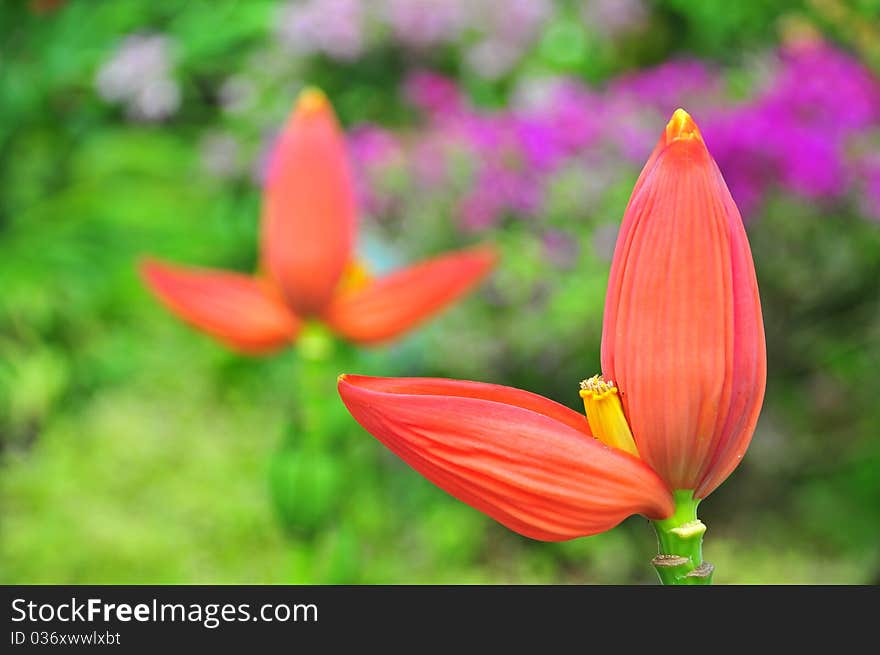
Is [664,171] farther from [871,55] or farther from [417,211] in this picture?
Result: [417,211]

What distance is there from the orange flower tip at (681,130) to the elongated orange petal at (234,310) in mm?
446

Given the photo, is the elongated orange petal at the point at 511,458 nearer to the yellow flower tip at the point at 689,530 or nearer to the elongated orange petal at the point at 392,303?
the yellow flower tip at the point at 689,530

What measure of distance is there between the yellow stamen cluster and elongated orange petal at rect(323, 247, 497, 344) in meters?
0.40

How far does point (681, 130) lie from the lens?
0.27m

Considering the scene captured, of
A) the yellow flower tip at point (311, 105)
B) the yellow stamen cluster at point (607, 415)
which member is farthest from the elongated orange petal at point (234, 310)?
the yellow stamen cluster at point (607, 415)

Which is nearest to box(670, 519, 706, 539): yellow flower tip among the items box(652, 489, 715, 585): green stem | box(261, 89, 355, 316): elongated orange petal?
box(652, 489, 715, 585): green stem

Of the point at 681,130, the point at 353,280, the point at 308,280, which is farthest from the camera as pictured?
the point at 353,280

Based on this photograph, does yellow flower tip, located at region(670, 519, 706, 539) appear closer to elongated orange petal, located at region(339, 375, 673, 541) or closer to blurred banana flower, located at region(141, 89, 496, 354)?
elongated orange petal, located at region(339, 375, 673, 541)

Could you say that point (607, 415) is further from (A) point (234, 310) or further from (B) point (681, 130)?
(A) point (234, 310)

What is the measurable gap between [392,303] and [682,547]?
1.41 ft

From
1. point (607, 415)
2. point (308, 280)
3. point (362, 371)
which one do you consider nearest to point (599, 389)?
point (607, 415)

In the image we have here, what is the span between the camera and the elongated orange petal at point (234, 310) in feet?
2.27

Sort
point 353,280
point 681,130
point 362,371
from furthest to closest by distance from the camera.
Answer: point 362,371
point 353,280
point 681,130

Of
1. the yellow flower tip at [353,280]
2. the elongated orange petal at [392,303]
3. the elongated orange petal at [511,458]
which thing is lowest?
the elongated orange petal at [511,458]
